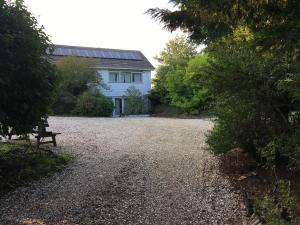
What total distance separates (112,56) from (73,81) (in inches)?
416

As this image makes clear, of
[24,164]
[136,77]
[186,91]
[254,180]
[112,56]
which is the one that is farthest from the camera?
[112,56]

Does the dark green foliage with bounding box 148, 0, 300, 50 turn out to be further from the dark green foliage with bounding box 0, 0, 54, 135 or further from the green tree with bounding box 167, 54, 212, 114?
the green tree with bounding box 167, 54, 212, 114

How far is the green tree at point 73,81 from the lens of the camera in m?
29.8

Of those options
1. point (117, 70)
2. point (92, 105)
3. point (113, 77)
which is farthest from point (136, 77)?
point (92, 105)

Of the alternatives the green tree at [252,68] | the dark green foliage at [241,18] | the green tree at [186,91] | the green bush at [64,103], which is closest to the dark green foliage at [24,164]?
the green tree at [252,68]

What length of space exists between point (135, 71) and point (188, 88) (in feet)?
31.1

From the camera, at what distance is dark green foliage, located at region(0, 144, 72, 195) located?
26.6 ft

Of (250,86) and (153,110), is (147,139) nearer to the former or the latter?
(250,86)

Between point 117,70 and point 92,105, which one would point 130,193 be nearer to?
point 92,105

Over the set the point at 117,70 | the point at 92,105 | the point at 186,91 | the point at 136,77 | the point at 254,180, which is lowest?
the point at 254,180

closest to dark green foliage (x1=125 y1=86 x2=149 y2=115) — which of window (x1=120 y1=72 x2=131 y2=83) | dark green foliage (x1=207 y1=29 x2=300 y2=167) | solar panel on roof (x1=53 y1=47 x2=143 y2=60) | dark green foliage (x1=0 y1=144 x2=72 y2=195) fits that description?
window (x1=120 y1=72 x2=131 y2=83)

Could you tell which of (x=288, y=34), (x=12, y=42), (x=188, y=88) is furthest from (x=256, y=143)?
(x=188, y=88)

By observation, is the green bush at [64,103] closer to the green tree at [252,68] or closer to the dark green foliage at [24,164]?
the dark green foliage at [24,164]

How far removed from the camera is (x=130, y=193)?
7.45 m
